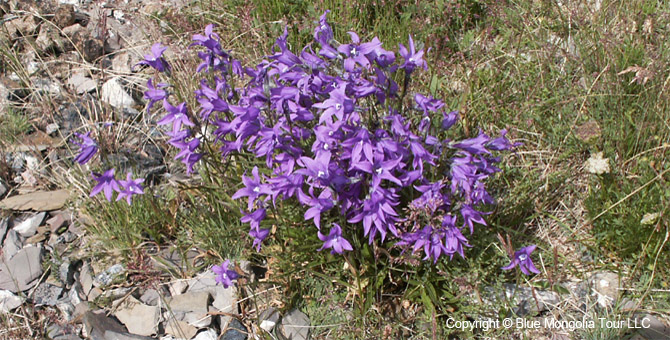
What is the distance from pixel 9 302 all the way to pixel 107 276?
2.03ft

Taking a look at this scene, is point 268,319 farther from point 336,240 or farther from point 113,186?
point 113,186

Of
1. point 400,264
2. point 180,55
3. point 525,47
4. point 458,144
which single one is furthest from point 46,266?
point 525,47

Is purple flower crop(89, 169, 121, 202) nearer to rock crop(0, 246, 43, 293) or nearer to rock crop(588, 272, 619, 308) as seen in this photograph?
rock crop(0, 246, 43, 293)

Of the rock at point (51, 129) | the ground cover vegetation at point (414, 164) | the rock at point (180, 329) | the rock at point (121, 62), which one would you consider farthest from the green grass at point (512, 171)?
the rock at point (51, 129)

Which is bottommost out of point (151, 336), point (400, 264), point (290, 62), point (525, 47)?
point (151, 336)

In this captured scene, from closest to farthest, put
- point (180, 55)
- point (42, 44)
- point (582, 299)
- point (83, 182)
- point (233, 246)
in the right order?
point (582, 299)
point (233, 246)
point (83, 182)
point (180, 55)
point (42, 44)

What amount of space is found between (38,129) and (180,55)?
52.6 inches

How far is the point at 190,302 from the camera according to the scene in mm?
3518

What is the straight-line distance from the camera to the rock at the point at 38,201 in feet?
13.9

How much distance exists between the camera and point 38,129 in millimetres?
4797

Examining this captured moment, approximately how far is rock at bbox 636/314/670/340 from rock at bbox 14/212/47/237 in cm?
396

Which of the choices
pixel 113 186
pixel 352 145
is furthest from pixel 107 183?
pixel 352 145

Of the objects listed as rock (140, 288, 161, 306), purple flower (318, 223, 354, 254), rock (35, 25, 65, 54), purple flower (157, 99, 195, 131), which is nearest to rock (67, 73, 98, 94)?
rock (35, 25, 65, 54)

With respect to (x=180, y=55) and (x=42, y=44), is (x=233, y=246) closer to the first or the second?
(x=180, y=55)
